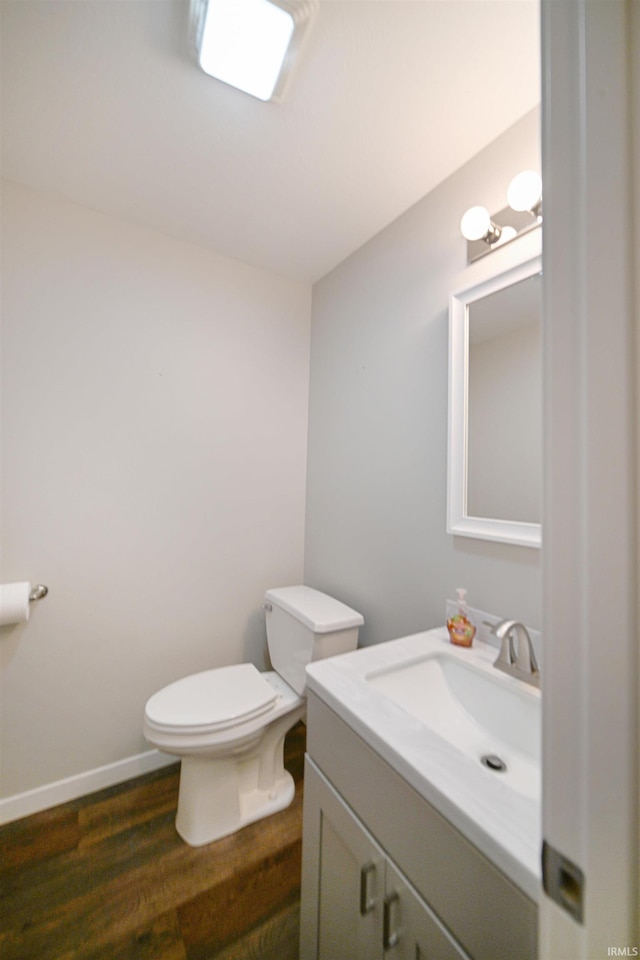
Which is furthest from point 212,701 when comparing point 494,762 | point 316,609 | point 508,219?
point 508,219

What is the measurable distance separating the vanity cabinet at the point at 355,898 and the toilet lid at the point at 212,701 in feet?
1.48

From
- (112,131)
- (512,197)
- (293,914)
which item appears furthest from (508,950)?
(112,131)

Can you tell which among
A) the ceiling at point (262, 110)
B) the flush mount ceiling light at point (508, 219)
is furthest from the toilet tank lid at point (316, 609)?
the ceiling at point (262, 110)

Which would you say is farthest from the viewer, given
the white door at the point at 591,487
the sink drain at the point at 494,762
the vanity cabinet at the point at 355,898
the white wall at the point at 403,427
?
the white wall at the point at 403,427

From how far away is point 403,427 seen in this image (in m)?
1.35

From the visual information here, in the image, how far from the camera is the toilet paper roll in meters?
1.18

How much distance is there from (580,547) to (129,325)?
5.75ft

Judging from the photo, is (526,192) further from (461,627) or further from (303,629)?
(303,629)

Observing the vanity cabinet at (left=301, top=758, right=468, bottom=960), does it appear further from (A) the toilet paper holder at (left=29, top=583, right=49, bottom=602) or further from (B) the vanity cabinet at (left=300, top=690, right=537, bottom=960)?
(A) the toilet paper holder at (left=29, top=583, right=49, bottom=602)

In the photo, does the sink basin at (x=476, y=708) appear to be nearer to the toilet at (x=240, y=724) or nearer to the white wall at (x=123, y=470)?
the toilet at (x=240, y=724)

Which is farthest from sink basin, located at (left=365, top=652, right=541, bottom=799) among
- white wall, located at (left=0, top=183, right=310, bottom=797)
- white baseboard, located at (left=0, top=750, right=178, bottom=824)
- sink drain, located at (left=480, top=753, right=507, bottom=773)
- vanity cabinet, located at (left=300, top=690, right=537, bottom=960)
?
white baseboard, located at (left=0, top=750, right=178, bottom=824)

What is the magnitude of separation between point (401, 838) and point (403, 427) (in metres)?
1.13

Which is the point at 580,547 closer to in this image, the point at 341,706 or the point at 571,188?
the point at 571,188

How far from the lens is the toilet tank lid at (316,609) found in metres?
1.32
